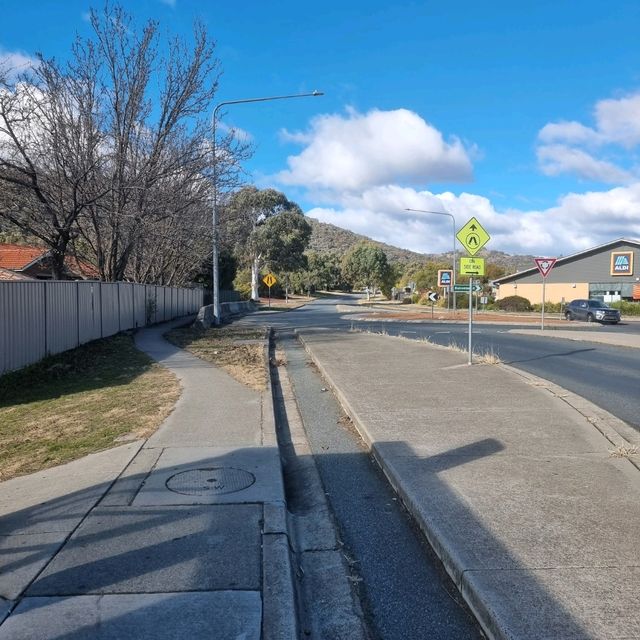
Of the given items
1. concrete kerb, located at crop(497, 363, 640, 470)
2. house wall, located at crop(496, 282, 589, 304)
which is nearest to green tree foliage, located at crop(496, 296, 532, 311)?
house wall, located at crop(496, 282, 589, 304)

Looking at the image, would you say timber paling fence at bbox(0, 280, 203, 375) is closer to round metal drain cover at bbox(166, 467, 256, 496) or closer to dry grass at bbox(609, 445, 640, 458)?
round metal drain cover at bbox(166, 467, 256, 496)

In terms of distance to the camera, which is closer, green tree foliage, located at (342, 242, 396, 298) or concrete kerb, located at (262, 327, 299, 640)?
concrete kerb, located at (262, 327, 299, 640)

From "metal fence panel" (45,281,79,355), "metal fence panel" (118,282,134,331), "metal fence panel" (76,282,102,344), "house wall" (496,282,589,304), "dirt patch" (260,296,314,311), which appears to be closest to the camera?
"metal fence panel" (45,281,79,355)

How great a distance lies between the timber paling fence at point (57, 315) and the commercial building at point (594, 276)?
152ft

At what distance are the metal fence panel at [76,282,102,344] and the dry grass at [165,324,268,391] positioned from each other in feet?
8.30

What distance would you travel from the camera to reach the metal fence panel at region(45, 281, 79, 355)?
1498 cm

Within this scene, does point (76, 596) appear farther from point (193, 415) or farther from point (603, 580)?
point (193, 415)

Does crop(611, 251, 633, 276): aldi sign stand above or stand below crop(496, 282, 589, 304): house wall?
above

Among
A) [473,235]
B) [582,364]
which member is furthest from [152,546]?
[582,364]

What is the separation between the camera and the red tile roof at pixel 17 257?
36.4 metres

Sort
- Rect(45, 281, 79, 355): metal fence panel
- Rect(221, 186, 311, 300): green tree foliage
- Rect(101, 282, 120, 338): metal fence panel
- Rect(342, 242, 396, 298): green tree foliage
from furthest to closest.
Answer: Rect(342, 242, 396, 298): green tree foliage → Rect(221, 186, 311, 300): green tree foliage → Rect(101, 282, 120, 338): metal fence panel → Rect(45, 281, 79, 355): metal fence panel

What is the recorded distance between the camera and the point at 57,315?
1560 centimetres

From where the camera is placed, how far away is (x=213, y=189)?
24797 millimetres

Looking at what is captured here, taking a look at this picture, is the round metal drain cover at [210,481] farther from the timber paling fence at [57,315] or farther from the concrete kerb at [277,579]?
the timber paling fence at [57,315]
